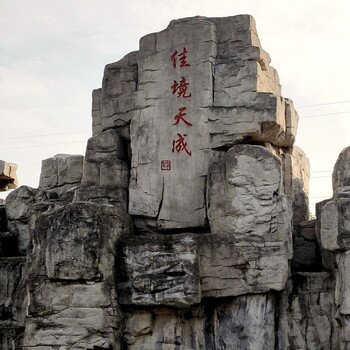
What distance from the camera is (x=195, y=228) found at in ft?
38.4

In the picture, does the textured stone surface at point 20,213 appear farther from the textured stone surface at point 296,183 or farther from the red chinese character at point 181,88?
the textured stone surface at point 296,183

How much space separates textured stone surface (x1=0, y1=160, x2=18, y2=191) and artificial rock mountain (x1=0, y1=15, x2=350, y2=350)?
145 inches

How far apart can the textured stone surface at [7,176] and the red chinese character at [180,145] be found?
544 cm

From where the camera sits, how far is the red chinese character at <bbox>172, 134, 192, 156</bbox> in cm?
1190

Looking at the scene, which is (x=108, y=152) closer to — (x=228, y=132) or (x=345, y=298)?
(x=228, y=132)

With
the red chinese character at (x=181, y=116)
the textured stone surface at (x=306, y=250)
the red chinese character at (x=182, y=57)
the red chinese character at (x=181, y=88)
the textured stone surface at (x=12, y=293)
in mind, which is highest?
the red chinese character at (x=182, y=57)

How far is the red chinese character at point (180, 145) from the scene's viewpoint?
1190cm

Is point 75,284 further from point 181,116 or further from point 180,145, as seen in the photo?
point 181,116

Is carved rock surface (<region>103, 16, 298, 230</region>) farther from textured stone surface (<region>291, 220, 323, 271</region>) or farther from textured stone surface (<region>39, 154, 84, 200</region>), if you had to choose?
textured stone surface (<region>39, 154, 84, 200</region>)

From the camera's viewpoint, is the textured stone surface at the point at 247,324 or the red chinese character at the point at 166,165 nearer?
the textured stone surface at the point at 247,324

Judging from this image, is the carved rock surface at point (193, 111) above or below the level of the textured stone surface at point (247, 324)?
above

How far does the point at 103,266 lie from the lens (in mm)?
10828

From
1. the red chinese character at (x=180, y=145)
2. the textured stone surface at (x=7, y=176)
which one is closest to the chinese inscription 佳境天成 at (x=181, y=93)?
the red chinese character at (x=180, y=145)

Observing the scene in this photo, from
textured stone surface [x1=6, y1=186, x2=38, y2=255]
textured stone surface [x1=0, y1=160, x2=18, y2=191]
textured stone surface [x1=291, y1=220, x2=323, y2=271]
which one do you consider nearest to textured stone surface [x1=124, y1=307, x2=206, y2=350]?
textured stone surface [x1=291, y1=220, x2=323, y2=271]
